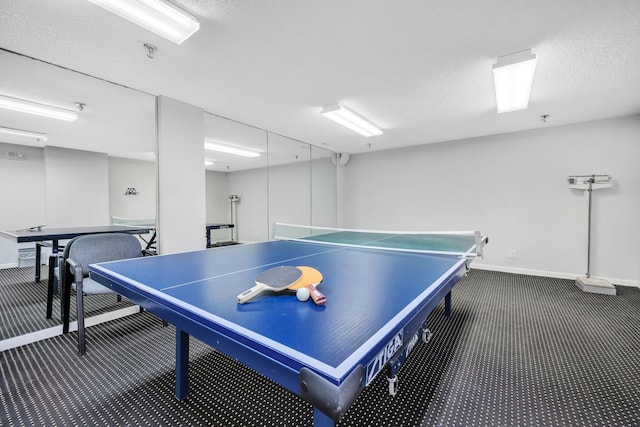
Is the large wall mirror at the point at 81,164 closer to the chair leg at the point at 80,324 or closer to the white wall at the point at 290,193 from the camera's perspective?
the white wall at the point at 290,193

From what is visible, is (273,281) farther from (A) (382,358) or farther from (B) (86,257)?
(B) (86,257)

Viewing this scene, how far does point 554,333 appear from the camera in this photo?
8.41ft

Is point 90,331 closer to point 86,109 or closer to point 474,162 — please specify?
point 86,109

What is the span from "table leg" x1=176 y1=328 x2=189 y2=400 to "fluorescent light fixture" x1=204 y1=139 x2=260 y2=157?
9.54 ft

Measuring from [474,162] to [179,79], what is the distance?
5.24 m

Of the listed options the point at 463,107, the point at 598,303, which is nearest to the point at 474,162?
the point at 463,107

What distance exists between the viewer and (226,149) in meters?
4.51

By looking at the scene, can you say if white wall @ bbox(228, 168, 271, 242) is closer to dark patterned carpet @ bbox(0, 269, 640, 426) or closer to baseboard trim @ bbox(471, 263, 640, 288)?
dark patterned carpet @ bbox(0, 269, 640, 426)

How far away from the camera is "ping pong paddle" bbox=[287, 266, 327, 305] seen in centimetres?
102

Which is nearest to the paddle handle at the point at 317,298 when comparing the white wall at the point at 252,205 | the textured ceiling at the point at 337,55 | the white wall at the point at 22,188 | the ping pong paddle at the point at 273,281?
the ping pong paddle at the point at 273,281

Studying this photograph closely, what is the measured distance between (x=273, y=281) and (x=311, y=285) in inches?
6.6

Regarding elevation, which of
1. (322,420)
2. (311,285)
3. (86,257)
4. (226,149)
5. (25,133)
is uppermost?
(226,149)

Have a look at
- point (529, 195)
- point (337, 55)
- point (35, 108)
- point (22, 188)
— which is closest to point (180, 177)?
point (22, 188)

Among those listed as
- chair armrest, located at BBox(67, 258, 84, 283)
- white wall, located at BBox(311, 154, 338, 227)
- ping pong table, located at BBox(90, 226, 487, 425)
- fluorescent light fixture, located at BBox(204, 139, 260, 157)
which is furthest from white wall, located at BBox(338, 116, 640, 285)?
chair armrest, located at BBox(67, 258, 84, 283)
